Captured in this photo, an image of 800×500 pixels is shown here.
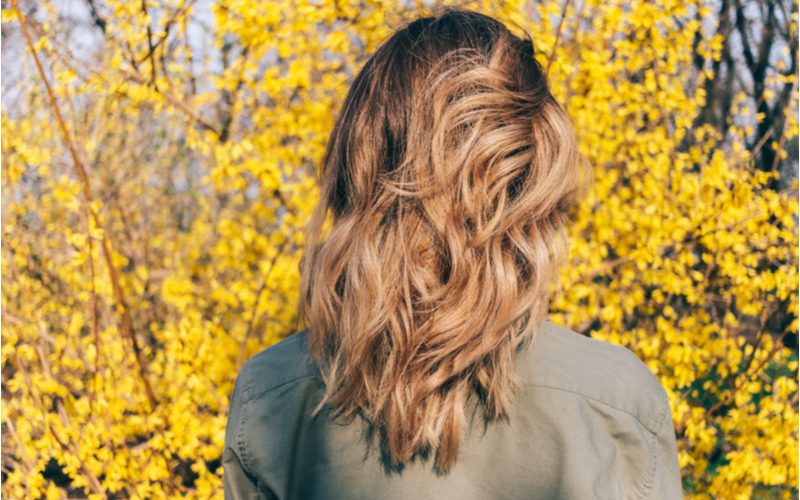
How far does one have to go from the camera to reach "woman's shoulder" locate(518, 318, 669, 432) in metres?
0.99

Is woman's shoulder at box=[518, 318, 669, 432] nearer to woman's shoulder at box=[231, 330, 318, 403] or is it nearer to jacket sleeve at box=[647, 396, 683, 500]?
jacket sleeve at box=[647, 396, 683, 500]

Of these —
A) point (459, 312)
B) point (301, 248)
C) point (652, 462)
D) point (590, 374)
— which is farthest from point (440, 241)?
point (301, 248)

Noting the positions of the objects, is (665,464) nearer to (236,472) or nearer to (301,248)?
(236,472)

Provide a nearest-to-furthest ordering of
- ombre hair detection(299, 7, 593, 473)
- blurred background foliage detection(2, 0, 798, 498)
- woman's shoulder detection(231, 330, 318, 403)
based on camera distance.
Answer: ombre hair detection(299, 7, 593, 473), woman's shoulder detection(231, 330, 318, 403), blurred background foliage detection(2, 0, 798, 498)

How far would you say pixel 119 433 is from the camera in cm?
272

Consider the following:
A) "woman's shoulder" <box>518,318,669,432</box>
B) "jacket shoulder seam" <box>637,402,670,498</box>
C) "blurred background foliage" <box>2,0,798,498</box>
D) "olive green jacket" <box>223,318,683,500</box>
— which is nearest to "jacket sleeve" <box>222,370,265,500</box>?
"olive green jacket" <box>223,318,683,500</box>

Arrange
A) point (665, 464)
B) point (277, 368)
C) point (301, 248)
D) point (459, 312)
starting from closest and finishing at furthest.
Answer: point (459, 312)
point (665, 464)
point (277, 368)
point (301, 248)

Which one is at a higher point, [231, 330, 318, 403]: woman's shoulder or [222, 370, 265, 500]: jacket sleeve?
[231, 330, 318, 403]: woman's shoulder

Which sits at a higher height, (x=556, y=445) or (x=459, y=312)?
(x=459, y=312)

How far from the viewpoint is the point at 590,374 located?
99cm

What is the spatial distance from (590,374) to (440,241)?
292 millimetres

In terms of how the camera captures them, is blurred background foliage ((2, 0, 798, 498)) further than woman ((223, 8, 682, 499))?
Yes

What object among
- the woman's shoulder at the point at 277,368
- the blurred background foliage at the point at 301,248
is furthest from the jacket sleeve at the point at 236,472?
the blurred background foliage at the point at 301,248

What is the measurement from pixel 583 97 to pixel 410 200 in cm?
225
